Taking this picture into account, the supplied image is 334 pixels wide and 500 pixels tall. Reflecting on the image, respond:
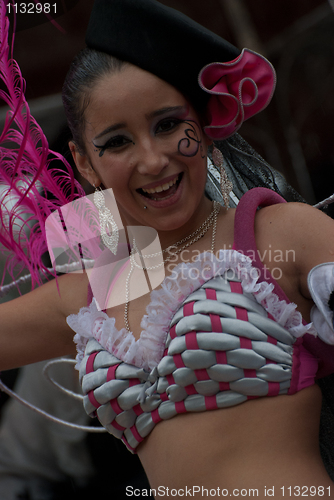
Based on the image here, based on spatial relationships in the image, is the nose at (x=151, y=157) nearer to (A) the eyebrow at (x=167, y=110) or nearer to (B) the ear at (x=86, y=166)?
(A) the eyebrow at (x=167, y=110)

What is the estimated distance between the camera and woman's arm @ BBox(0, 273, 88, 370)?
4.32 feet

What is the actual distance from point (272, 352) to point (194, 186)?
0.40 metres

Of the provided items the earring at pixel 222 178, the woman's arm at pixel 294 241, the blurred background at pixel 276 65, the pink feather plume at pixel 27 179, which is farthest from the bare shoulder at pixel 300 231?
the pink feather plume at pixel 27 179

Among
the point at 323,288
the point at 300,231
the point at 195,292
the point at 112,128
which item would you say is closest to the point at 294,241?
the point at 300,231

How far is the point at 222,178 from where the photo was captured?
3.71 feet

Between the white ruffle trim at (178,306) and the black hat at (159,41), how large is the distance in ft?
1.29

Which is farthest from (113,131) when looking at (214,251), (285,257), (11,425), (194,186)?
(11,425)

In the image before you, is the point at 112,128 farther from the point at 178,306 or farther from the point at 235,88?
the point at 178,306

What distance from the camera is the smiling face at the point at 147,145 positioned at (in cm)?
102

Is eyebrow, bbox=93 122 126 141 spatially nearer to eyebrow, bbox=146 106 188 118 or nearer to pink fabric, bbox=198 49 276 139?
eyebrow, bbox=146 106 188 118

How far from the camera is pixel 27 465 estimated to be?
188 cm

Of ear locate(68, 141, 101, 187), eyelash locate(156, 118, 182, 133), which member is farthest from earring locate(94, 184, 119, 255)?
eyelash locate(156, 118, 182, 133)

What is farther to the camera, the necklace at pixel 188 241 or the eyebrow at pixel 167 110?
the necklace at pixel 188 241

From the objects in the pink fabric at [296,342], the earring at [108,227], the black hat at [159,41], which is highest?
the black hat at [159,41]
